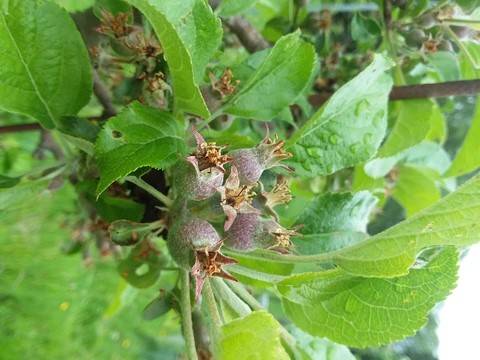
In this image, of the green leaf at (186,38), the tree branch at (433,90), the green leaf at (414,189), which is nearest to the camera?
the green leaf at (186,38)

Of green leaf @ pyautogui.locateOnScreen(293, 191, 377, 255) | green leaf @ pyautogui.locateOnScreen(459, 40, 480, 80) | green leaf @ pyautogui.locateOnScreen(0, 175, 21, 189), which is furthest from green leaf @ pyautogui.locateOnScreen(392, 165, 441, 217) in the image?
green leaf @ pyautogui.locateOnScreen(0, 175, 21, 189)

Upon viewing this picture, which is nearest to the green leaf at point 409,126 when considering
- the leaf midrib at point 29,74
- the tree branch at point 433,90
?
the tree branch at point 433,90

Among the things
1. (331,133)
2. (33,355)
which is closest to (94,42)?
(331,133)

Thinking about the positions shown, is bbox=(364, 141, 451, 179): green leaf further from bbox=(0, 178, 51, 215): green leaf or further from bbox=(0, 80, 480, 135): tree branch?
bbox=(0, 178, 51, 215): green leaf

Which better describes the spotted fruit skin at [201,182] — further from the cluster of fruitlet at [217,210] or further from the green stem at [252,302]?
the green stem at [252,302]

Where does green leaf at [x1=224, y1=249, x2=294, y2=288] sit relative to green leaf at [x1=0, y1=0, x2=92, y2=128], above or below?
below

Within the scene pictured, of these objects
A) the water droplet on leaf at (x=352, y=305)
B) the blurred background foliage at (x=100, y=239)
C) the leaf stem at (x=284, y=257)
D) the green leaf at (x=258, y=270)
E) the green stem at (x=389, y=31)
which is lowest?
the blurred background foliage at (x=100, y=239)
